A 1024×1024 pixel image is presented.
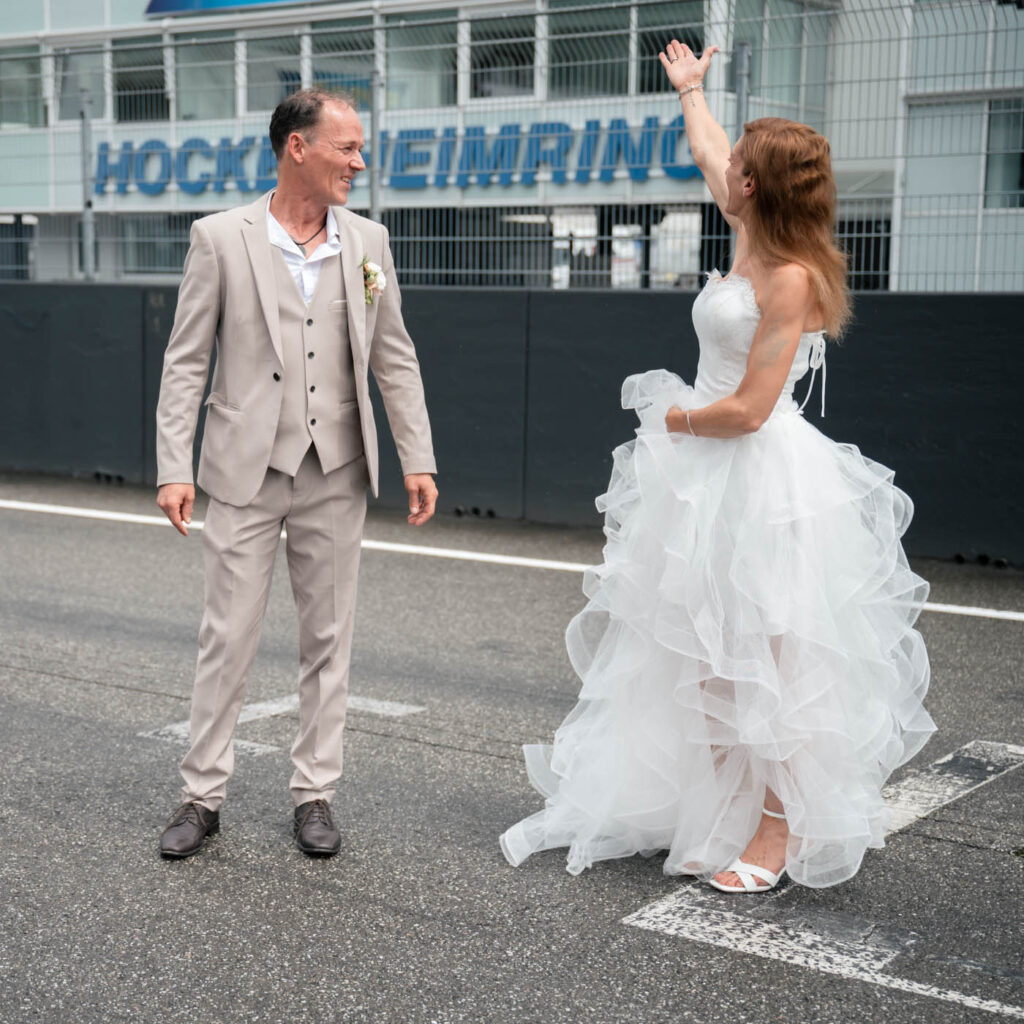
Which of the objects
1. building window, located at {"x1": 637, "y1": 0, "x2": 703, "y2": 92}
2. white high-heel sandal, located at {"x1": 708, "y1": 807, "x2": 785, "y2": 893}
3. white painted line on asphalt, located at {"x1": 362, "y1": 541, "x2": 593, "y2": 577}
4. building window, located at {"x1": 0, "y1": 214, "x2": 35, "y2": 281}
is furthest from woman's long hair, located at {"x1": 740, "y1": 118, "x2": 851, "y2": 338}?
building window, located at {"x1": 0, "y1": 214, "x2": 35, "y2": 281}

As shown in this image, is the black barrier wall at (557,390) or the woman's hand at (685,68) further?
the black barrier wall at (557,390)

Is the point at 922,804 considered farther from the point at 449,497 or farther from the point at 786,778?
the point at 449,497

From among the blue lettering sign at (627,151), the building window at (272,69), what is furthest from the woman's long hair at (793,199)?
the building window at (272,69)

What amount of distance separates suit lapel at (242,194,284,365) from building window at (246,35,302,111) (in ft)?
27.3

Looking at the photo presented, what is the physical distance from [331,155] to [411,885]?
6.70ft

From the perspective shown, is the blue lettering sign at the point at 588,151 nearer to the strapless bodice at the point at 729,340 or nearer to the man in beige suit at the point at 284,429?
the man in beige suit at the point at 284,429

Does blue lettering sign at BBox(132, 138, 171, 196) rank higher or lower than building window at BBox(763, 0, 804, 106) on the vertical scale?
lower

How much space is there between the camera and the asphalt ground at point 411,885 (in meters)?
3.43

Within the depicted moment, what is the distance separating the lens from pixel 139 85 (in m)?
12.6

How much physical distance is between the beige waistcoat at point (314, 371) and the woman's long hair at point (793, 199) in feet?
4.03

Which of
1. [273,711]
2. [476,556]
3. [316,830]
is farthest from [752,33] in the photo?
[316,830]

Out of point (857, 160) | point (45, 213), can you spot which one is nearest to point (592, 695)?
point (857, 160)

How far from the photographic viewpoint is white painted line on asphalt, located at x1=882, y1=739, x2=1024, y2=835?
4766 mm

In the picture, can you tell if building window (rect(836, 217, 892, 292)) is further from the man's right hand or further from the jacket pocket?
the man's right hand
